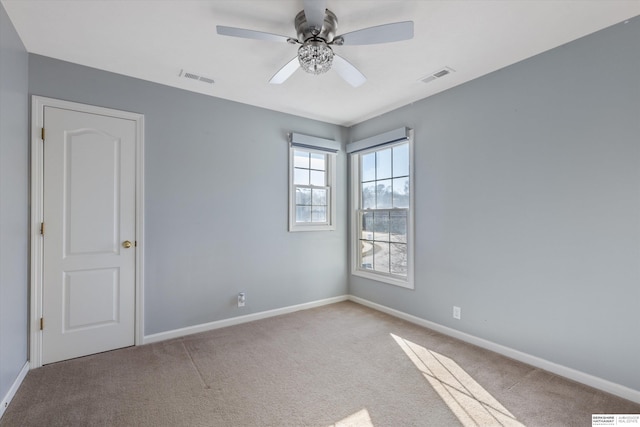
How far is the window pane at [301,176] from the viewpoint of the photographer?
4088 mm

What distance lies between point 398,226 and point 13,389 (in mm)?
3749

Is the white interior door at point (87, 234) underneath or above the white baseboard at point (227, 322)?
above

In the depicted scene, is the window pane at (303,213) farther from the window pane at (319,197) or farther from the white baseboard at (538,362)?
the white baseboard at (538,362)

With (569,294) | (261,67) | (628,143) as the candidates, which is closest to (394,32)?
(261,67)

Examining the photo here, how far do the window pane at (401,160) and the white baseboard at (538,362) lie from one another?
1.75 meters

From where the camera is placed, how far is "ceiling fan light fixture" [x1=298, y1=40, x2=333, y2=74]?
6.68 feet

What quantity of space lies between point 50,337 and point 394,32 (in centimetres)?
359

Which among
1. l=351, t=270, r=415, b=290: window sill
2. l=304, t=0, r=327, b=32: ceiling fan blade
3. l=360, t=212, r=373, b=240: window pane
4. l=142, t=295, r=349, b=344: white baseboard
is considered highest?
l=304, t=0, r=327, b=32: ceiling fan blade

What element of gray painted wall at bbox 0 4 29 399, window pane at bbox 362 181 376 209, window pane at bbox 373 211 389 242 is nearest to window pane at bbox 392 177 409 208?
window pane at bbox 373 211 389 242

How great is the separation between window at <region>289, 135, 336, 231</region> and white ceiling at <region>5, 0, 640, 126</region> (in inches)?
44.2

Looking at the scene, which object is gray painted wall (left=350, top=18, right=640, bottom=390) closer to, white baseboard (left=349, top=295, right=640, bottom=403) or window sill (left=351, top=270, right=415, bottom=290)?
white baseboard (left=349, top=295, right=640, bottom=403)

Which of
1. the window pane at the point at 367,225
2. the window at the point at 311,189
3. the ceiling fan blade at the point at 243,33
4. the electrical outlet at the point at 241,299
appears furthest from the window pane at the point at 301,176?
the ceiling fan blade at the point at 243,33

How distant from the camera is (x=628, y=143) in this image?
2066mm

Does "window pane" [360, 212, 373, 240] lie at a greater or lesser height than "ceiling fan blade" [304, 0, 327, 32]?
lesser
